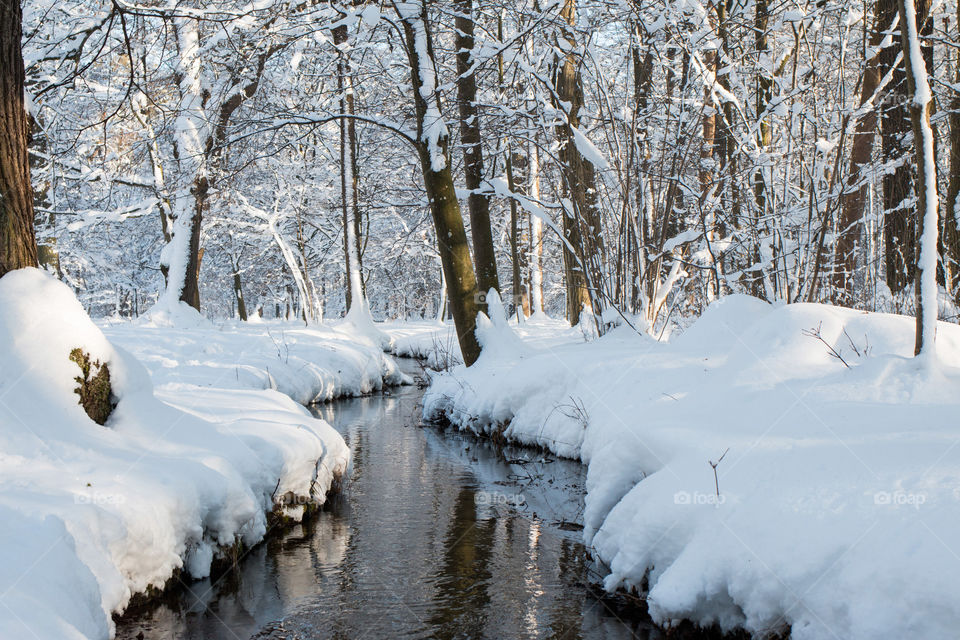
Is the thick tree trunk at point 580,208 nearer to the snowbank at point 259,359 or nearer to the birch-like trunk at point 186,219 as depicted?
the snowbank at point 259,359

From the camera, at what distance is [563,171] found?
837 centimetres

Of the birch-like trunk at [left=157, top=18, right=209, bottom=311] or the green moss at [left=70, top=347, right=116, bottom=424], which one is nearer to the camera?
the green moss at [left=70, top=347, right=116, bottom=424]

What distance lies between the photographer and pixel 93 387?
4398mm

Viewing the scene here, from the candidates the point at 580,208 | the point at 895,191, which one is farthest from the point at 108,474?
the point at 895,191

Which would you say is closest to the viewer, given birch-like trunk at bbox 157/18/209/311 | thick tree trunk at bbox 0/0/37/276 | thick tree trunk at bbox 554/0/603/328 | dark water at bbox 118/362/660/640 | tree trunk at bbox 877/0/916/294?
dark water at bbox 118/362/660/640

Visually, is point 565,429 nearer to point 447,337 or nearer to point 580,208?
point 580,208

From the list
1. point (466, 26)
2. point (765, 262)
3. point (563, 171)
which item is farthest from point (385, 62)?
point (765, 262)

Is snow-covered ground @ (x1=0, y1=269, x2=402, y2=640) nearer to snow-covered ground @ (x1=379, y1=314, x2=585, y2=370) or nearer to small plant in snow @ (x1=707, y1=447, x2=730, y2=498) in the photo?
small plant in snow @ (x1=707, y1=447, x2=730, y2=498)

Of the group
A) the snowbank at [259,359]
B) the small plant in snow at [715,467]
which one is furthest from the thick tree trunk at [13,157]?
the snowbank at [259,359]

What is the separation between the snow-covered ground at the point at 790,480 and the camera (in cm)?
266

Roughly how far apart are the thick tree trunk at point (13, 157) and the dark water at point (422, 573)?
2.33 meters

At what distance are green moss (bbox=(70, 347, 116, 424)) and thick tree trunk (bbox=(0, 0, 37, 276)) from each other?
690mm

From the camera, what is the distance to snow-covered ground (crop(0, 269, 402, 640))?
304 centimetres

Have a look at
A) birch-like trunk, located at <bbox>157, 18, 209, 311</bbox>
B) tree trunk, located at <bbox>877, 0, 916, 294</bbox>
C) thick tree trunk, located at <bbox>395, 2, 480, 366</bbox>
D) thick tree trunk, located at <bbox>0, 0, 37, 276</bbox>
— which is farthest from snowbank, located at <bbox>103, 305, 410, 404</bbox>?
→ tree trunk, located at <bbox>877, 0, 916, 294</bbox>
